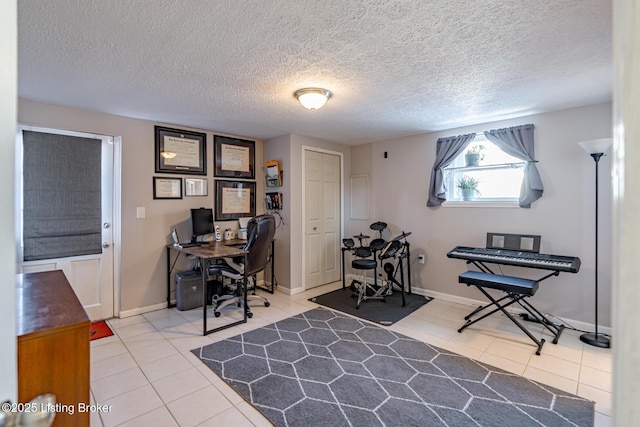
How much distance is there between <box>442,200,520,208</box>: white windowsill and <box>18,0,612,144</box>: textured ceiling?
104 cm

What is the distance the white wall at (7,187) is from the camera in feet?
1.22

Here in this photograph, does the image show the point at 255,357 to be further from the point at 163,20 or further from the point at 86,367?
the point at 163,20

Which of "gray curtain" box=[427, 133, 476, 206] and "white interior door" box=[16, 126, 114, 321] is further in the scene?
"gray curtain" box=[427, 133, 476, 206]

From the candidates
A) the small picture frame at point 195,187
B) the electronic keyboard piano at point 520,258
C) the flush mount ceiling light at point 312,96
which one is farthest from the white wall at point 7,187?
the small picture frame at point 195,187

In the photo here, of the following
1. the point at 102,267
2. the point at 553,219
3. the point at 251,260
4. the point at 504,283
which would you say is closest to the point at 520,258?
the point at 504,283

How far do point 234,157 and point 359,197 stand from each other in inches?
84.7

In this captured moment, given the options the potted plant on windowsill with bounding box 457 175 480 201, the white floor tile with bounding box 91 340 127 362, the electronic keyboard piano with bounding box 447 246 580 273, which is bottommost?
the white floor tile with bounding box 91 340 127 362

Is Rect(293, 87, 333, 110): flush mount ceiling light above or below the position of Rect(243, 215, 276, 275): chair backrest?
above

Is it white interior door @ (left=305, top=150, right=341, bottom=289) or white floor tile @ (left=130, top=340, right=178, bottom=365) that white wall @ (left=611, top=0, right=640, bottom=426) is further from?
white interior door @ (left=305, top=150, right=341, bottom=289)

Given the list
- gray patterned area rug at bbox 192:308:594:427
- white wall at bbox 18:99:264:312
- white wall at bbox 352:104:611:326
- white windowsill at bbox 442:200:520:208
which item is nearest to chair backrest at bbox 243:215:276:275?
gray patterned area rug at bbox 192:308:594:427

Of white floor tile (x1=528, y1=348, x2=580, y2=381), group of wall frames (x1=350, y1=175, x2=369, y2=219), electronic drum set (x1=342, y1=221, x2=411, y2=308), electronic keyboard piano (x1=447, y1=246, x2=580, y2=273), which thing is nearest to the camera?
white floor tile (x1=528, y1=348, x2=580, y2=381)

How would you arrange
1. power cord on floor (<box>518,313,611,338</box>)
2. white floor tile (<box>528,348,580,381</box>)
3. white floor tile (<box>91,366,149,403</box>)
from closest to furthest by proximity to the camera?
white floor tile (<box>91,366,149,403</box>), white floor tile (<box>528,348,580,381</box>), power cord on floor (<box>518,313,611,338</box>)

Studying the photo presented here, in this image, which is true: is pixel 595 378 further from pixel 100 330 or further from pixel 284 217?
pixel 100 330

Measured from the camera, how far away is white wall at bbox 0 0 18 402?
0.37 meters
